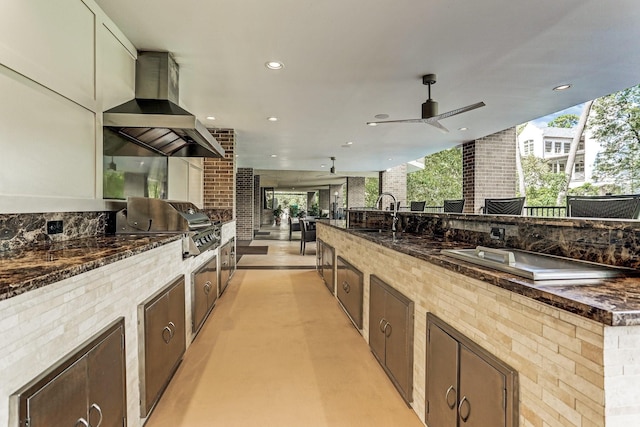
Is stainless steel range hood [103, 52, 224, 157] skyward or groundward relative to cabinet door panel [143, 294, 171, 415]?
skyward

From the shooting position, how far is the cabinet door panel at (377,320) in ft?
6.82

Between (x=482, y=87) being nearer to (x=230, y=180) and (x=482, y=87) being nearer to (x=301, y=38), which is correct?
(x=301, y=38)

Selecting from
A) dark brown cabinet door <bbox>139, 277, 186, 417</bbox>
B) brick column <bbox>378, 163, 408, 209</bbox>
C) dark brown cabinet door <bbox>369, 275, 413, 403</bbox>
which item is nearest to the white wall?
dark brown cabinet door <bbox>139, 277, 186, 417</bbox>

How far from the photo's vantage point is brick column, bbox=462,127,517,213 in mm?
5547

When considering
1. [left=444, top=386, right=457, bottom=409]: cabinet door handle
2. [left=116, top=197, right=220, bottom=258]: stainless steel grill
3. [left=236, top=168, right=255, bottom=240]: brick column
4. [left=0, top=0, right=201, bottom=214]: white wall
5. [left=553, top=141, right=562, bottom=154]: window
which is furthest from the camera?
[left=553, top=141, right=562, bottom=154]: window

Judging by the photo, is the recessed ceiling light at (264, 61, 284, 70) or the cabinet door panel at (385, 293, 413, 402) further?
the recessed ceiling light at (264, 61, 284, 70)

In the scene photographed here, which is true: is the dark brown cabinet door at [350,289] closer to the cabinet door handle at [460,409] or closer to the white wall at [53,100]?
the cabinet door handle at [460,409]

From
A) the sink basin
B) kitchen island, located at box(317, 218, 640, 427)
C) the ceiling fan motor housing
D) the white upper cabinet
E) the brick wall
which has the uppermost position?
the ceiling fan motor housing

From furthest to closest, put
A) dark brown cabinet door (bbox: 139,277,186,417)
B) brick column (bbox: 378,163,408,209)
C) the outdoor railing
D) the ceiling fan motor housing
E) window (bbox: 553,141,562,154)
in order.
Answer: window (bbox: 553,141,562,154) → brick column (bbox: 378,163,408,209) → the outdoor railing → the ceiling fan motor housing → dark brown cabinet door (bbox: 139,277,186,417)

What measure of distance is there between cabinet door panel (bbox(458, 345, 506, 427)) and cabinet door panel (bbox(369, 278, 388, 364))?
0.81 metres

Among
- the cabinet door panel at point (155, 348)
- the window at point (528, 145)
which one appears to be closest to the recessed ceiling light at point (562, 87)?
the cabinet door panel at point (155, 348)

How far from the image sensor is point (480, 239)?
1897 millimetres

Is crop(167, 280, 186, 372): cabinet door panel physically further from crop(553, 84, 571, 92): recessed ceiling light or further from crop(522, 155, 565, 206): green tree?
crop(522, 155, 565, 206): green tree

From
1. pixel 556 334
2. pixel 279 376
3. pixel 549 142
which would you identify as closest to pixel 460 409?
pixel 556 334
